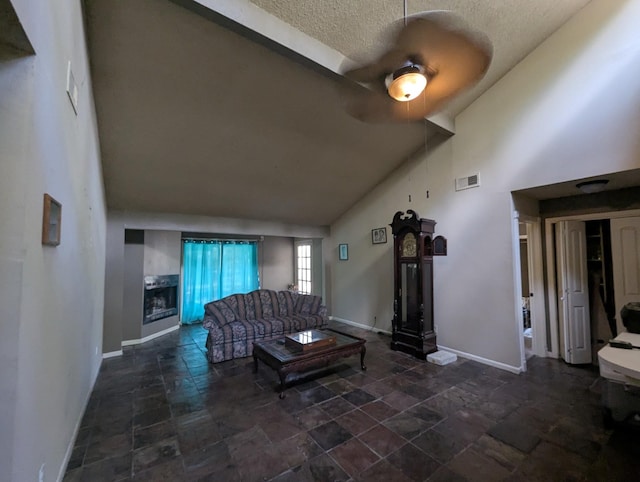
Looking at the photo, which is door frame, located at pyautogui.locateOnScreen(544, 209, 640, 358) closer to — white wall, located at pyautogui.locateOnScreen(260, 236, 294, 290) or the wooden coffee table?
the wooden coffee table

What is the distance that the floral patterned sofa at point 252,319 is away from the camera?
3930mm

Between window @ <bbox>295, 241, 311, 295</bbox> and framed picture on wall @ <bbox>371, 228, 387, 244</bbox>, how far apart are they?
2.52 m

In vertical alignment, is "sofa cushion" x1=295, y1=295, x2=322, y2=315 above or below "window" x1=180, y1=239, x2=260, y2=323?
below

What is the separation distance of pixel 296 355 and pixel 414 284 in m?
2.13

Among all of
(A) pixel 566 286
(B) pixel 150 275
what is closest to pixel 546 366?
(A) pixel 566 286

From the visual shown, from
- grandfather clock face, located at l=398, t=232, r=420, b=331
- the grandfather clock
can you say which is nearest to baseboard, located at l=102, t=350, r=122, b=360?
the grandfather clock

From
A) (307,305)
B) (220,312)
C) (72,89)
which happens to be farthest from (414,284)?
(72,89)

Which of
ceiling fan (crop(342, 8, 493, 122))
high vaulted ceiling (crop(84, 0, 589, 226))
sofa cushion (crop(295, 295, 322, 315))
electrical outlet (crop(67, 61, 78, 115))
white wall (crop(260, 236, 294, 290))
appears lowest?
sofa cushion (crop(295, 295, 322, 315))

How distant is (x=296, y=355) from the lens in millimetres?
3016

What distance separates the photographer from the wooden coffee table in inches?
114

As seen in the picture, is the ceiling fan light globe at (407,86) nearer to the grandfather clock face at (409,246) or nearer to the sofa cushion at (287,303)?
the grandfather clock face at (409,246)

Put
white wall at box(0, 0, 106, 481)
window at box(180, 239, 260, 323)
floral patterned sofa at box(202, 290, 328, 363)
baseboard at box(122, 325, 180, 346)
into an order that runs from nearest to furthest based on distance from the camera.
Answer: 1. white wall at box(0, 0, 106, 481)
2. floral patterned sofa at box(202, 290, 328, 363)
3. baseboard at box(122, 325, 180, 346)
4. window at box(180, 239, 260, 323)

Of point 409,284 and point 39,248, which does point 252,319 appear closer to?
point 409,284

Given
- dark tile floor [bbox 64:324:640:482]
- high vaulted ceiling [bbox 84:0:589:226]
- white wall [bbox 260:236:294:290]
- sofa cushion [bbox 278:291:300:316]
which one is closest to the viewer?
dark tile floor [bbox 64:324:640:482]
